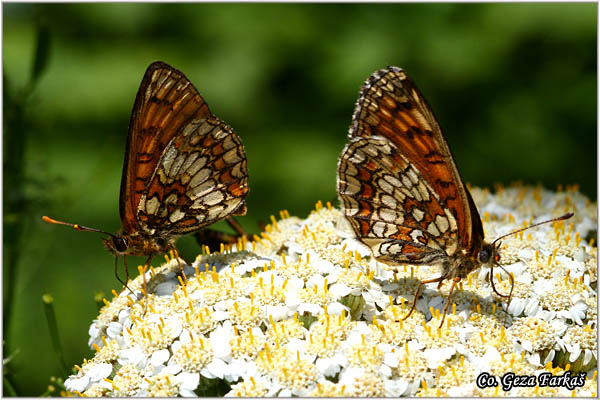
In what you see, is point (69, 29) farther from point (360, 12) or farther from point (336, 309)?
point (336, 309)

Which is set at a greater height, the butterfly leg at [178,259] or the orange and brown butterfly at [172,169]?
the orange and brown butterfly at [172,169]

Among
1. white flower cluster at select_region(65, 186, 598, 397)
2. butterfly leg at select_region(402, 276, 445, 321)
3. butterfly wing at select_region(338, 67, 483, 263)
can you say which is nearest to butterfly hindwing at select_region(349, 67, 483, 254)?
butterfly wing at select_region(338, 67, 483, 263)

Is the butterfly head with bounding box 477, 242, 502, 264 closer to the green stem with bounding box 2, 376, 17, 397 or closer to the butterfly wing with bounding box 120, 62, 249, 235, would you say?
the butterfly wing with bounding box 120, 62, 249, 235

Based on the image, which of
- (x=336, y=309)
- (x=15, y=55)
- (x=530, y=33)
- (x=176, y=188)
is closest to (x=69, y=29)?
(x=15, y=55)

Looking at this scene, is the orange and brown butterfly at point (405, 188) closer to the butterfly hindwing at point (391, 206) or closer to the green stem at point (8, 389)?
the butterfly hindwing at point (391, 206)

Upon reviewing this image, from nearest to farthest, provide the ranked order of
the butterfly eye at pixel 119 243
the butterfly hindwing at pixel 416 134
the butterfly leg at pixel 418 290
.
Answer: the butterfly leg at pixel 418 290, the butterfly hindwing at pixel 416 134, the butterfly eye at pixel 119 243

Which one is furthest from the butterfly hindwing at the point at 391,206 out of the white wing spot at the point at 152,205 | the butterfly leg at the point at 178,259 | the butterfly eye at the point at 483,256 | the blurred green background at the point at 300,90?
the blurred green background at the point at 300,90
